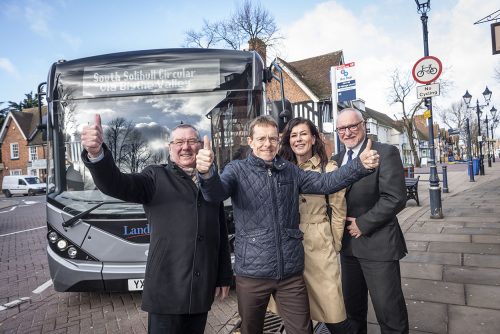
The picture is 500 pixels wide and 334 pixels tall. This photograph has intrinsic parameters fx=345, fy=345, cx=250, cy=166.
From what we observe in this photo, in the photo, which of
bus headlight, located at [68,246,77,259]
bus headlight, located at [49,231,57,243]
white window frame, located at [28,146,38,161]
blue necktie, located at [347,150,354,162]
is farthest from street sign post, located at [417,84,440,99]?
white window frame, located at [28,146,38,161]

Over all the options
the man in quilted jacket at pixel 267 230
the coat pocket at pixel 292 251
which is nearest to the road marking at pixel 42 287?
the man in quilted jacket at pixel 267 230

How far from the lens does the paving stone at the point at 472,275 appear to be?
4352 millimetres

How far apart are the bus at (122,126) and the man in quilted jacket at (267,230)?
1740 millimetres

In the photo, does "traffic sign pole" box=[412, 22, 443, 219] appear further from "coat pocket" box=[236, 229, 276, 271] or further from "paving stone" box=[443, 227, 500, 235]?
"coat pocket" box=[236, 229, 276, 271]

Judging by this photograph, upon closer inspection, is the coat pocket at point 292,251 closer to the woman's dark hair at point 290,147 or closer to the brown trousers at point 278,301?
the brown trousers at point 278,301

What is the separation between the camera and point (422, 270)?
4.81 metres

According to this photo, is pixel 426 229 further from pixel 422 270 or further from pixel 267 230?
pixel 267 230

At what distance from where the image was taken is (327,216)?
2617 mm

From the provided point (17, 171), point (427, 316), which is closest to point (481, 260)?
point (427, 316)

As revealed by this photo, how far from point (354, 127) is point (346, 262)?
1120 mm

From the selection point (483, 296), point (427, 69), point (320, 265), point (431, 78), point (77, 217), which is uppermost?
point (427, 69)

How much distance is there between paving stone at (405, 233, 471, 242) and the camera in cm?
638

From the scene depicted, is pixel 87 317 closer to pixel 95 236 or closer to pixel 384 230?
pixel 95 236

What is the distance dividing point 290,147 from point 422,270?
10.5 feet
